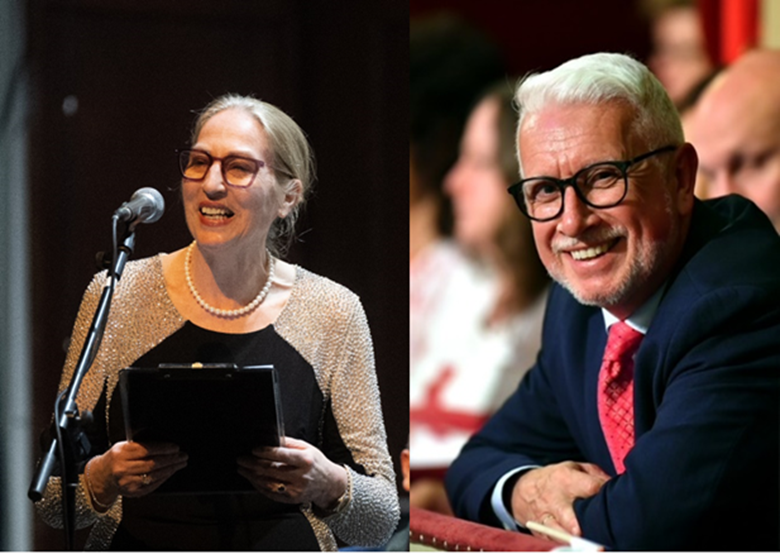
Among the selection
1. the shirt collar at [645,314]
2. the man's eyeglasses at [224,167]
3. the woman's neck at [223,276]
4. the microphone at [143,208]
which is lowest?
the shirt collar at [645,314]

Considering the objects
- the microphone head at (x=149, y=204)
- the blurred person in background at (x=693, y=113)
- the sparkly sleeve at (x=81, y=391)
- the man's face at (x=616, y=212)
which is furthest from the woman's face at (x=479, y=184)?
the sparkly sleeve at (x=81, y=391)

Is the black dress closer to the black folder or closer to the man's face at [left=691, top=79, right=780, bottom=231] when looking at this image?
the black folder

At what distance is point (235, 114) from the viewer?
325cm

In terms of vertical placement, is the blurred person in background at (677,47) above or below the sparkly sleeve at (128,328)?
above

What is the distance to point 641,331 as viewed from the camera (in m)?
2.93

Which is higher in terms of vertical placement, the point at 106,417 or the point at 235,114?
the point at 235,114

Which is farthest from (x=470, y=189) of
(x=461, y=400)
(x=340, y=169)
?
(x=461, y=400)

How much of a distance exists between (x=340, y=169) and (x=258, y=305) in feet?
1.68

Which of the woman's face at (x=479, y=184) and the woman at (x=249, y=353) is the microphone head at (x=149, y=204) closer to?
the woman at (x=249, y=353)

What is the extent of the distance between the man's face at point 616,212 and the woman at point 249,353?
0.76 meters

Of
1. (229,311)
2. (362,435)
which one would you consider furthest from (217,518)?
(229,311)

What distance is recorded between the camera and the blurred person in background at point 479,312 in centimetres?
319

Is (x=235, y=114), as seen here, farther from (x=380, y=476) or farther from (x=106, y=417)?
(x=380, y=476)

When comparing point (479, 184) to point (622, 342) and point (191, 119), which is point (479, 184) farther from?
point (191, 119)
